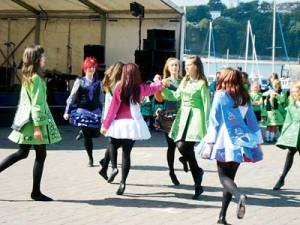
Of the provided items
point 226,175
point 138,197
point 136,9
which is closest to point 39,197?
point 138,197

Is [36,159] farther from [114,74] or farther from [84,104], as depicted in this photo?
[84,104]

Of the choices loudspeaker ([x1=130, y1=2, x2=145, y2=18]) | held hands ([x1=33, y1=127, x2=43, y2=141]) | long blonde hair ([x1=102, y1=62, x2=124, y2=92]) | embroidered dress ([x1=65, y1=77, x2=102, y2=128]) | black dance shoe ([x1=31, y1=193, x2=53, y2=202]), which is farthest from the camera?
loudspeaker ([x1=130, y1=2, x2=145, y2=18])

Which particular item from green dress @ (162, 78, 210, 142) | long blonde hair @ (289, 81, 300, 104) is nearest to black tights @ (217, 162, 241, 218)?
green dress @ (162, 78, 210, 142)

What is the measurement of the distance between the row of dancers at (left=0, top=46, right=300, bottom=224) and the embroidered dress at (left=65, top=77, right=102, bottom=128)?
37 centimetres

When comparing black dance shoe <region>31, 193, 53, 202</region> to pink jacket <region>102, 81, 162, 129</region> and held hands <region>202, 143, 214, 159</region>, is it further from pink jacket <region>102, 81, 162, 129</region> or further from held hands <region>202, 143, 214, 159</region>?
held hands <region>202, 143, 214, 159</region>

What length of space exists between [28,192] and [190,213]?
2059 millimetres

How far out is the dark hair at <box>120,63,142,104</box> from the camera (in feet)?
25.0

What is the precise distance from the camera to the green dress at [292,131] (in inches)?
329

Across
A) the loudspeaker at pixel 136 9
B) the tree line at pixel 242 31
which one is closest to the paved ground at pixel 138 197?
the loudspeaker at pixel 136 9

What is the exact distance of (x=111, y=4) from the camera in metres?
19.6

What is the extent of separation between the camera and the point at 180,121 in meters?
7.71

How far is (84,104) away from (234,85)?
4.01 m

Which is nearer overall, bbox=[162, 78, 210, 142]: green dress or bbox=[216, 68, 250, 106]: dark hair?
bbox=[216, 68, 250, 106]: dark hair

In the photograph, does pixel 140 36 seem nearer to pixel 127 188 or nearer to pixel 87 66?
pixel 87 66
